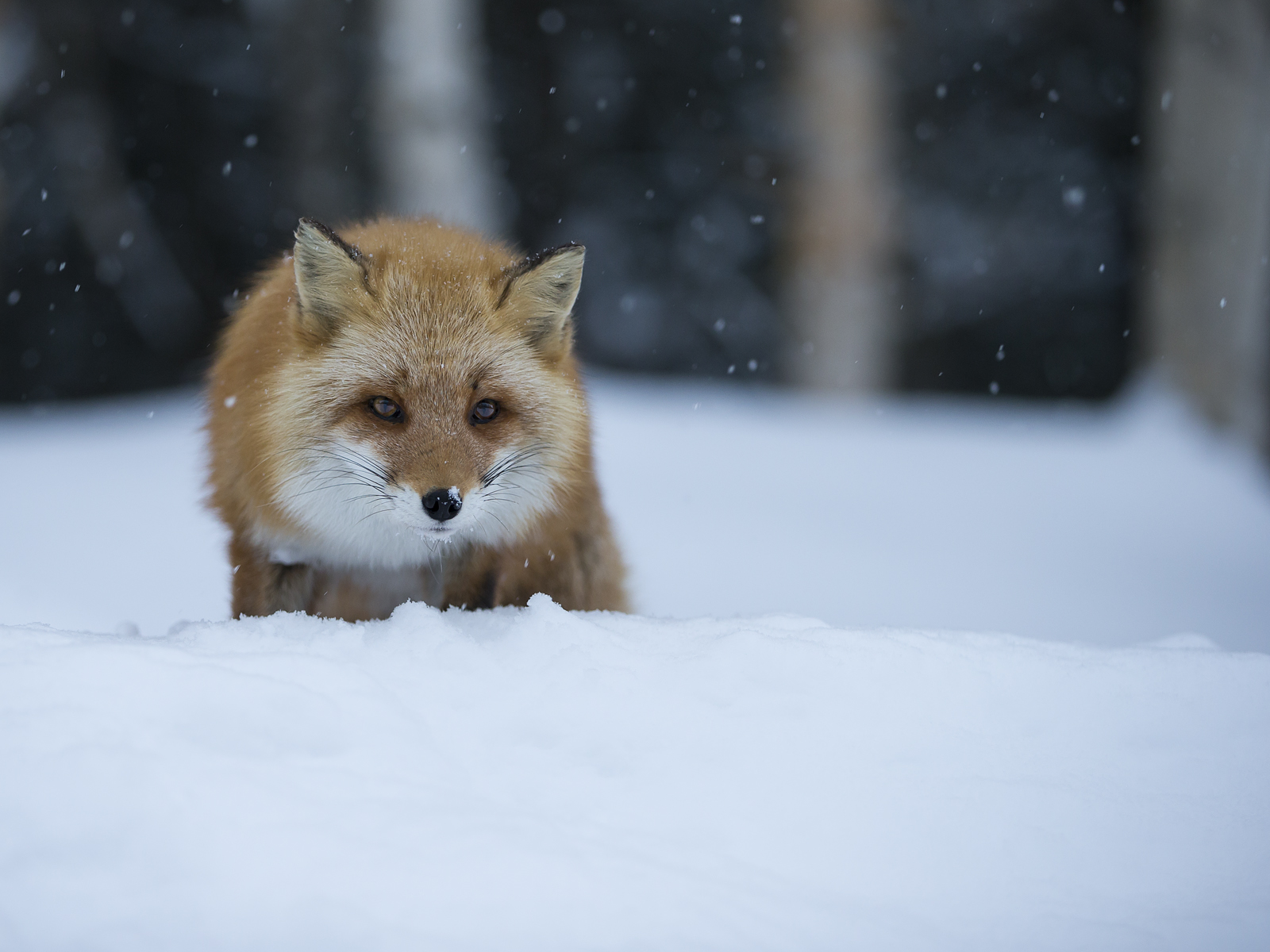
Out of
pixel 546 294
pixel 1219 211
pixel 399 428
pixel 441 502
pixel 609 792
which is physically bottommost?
pixel 609 792

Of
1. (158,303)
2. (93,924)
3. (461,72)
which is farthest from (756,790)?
(158,303)

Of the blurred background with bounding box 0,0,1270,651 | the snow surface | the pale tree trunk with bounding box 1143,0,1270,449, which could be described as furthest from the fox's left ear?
the pale tree trunk with bounding box 1143,0,1270,449

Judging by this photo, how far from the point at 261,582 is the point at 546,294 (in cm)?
119

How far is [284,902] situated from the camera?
169 centimetres

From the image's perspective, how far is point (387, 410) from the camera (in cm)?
276

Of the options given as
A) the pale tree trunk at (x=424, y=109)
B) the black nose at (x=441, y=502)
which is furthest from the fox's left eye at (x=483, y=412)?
the pale tree trunk at (x=424, y=109)

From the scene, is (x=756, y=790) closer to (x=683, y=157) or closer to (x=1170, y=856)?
(x=1170, y=856)

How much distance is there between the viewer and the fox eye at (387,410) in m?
2.76

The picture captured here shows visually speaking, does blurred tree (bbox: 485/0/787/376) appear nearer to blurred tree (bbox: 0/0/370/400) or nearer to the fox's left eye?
blurred tree (bbox: 0/0/370/400)

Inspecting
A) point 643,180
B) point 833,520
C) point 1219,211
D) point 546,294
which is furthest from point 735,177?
point 546,294

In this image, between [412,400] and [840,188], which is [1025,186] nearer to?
[840,188]

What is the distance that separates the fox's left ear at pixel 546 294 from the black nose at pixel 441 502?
682 millimetres

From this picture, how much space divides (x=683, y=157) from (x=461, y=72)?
8305mm

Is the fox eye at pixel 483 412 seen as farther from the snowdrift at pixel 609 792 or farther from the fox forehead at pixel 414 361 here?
the snowdrift at pixel 609 792
